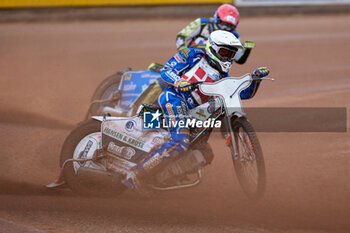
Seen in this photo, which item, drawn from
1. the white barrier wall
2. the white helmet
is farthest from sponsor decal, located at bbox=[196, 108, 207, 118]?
the white barrier wall

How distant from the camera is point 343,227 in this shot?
539 cm

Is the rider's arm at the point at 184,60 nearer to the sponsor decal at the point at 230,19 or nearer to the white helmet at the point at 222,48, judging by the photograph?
the white helmet at the point at 222,48

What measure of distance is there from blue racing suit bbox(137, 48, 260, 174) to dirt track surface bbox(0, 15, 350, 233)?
55 centimetres

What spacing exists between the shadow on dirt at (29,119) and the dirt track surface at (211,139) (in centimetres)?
2

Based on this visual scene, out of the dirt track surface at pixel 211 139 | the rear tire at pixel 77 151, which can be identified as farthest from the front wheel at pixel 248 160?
the rear tire at pixel 77 151

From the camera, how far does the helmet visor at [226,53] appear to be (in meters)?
6.01

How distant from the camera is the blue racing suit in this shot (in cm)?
605

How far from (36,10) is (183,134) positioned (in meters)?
11.9

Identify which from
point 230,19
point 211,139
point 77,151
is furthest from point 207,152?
point 230,19

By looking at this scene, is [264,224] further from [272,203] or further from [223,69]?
[223,69]

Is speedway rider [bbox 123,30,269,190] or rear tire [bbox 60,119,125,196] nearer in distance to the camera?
speedway rider [bbox 123,30,269,190]

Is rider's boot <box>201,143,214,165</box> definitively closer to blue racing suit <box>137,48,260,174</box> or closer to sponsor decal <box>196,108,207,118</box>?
blue racing suit <box>137,48,260,174</box>

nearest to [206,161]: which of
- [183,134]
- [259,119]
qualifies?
[183,134]

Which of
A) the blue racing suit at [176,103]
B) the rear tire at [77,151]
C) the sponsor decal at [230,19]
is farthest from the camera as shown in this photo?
the sponsor decal at [230,19]
